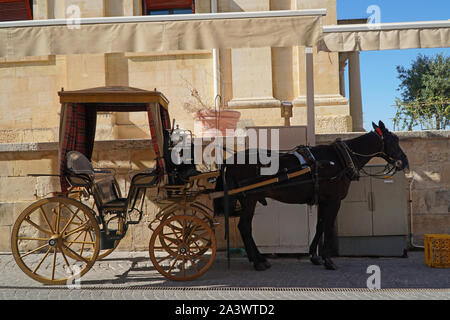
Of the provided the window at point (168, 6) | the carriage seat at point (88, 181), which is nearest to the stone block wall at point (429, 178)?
the carriage seat at point (88, 181)

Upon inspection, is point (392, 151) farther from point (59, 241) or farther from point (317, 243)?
point (59, 241)

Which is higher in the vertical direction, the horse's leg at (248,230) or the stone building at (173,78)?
the stone building at (173,78)

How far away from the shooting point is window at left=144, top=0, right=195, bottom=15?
33.0 feet

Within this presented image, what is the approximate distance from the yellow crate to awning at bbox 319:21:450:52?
8.45ft

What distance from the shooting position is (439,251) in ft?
19.2

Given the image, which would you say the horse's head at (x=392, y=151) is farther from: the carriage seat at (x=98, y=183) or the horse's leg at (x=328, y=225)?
the carriage seat at (x=98, y=183)

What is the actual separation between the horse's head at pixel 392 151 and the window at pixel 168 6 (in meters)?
5.88

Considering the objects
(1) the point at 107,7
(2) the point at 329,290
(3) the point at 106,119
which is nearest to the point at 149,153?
(3) the point at 106,119

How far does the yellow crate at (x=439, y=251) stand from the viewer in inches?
229

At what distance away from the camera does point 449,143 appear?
7.23 metres

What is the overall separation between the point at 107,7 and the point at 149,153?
4471mm

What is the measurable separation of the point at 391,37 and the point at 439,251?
2915 mm

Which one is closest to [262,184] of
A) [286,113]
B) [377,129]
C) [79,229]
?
[377,129]

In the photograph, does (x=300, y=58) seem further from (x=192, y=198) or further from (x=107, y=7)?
(x=192, y=198)
